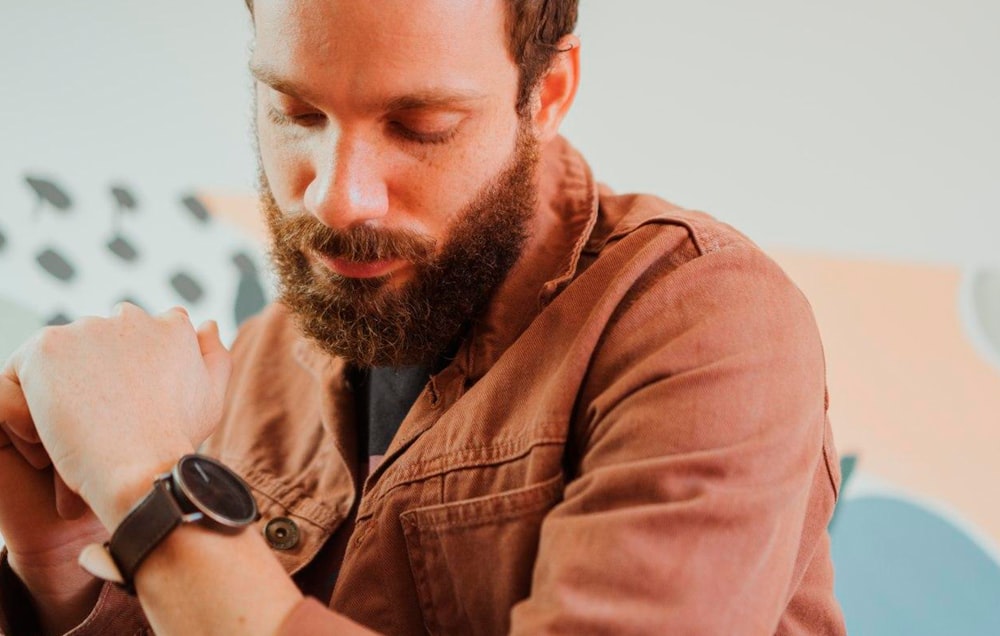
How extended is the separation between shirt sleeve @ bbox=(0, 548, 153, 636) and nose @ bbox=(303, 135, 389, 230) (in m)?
0.58

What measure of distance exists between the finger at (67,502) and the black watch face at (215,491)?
209mm

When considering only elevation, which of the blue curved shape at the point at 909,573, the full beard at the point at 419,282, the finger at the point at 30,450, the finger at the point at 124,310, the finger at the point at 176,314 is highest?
the full beard at the point at 419,282

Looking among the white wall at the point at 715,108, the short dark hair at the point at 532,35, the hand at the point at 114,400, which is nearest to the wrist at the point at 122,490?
the hand at the point at 114,400

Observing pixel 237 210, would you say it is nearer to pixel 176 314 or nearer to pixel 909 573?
pixel 176 314

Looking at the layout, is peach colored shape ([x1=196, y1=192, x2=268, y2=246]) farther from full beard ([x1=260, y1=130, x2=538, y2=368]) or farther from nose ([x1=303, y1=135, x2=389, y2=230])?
nose ([x1=303, y1=135, x2=389, y2=230])

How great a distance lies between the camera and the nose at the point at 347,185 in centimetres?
108

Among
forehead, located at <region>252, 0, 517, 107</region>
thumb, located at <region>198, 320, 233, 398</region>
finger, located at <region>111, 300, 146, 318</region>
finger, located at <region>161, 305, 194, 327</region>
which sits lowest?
thumb, located at <region>198, 320, 233, 398</region>

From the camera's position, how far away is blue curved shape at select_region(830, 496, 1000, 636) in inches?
71.7

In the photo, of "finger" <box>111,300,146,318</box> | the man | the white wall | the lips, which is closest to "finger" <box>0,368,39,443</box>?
the man

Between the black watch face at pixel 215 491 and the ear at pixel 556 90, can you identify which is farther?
the ear at pixel 556 90

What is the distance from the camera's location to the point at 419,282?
1199 mm

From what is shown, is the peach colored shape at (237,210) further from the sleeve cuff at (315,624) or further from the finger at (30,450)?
the sleeve cuff at (315,624)

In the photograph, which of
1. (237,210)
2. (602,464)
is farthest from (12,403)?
(237,210)

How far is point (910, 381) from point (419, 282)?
1077mm
